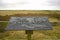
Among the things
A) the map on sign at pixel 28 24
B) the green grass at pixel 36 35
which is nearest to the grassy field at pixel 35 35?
the green grass at pixel 36 35

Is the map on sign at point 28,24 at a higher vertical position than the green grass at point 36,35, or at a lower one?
higher

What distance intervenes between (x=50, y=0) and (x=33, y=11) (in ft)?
1.47

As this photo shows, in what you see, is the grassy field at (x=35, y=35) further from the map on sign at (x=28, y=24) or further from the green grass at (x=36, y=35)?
the map on sign at (x=28, y=24)

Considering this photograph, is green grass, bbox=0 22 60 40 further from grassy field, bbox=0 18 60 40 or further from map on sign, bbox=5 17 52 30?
map on sign, bbox=5 17 52 30

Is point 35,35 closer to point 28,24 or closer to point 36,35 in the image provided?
point 36,35

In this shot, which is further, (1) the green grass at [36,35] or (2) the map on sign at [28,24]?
(1) the green grass at [36,35]

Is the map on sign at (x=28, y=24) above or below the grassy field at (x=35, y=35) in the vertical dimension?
above

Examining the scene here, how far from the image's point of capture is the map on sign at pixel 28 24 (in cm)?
165

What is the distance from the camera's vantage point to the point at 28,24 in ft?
5.77

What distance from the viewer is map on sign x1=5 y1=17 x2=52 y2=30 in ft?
5.41

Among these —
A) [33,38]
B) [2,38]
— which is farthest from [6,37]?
[33,38]

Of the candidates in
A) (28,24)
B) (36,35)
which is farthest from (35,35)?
(28,24)

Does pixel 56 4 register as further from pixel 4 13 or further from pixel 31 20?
pixel 31 20

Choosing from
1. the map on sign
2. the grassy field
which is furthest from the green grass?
the map on sign
